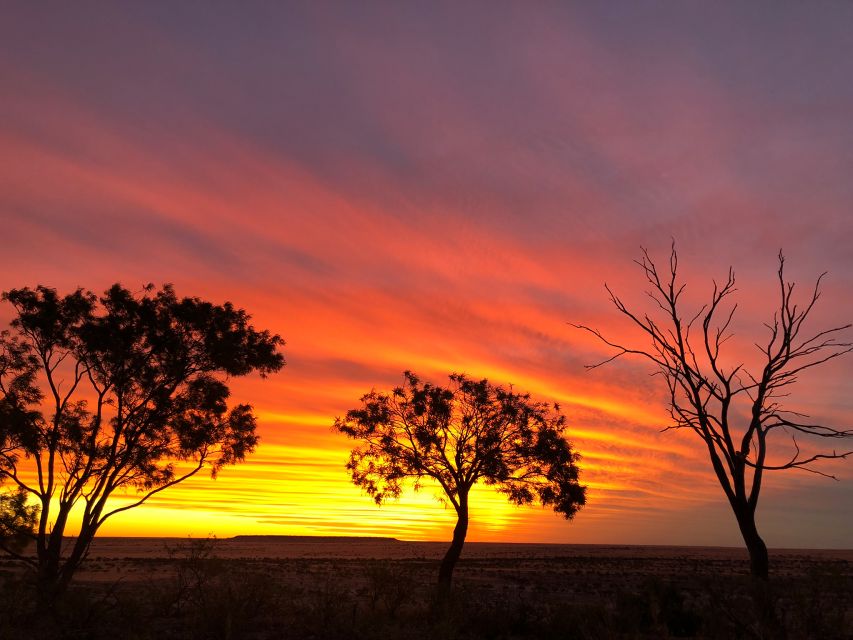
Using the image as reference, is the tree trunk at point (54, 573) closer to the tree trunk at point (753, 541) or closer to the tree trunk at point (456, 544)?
the tree trunk at point (456, 544)

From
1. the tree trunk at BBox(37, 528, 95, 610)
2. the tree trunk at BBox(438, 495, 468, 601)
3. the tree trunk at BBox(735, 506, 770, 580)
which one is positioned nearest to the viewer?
the tree trunk at BBox(735, 506, 770, 580)

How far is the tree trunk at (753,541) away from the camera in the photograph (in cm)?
1755

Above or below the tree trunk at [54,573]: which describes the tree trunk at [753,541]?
above

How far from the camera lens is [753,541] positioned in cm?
1788

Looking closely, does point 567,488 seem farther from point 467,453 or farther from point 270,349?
point 270,349

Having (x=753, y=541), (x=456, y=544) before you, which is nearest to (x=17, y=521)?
(x=456, y=544)

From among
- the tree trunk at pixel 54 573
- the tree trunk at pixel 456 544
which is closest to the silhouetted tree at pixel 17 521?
the tree trunk at pixel 54 573

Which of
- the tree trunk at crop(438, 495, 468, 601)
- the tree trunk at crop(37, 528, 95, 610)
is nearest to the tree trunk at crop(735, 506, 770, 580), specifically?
the tree trunk at crop(438, 495, 468, 601)

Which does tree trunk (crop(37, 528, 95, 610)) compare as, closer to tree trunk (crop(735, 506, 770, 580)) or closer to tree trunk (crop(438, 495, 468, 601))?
tree trunk (crop(438, 495, 468, 601))

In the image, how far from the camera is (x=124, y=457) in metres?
28.0

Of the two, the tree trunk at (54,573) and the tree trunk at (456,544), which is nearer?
the tree trunk at (54,573)

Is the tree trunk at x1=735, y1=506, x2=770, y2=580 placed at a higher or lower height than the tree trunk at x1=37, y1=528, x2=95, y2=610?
higher

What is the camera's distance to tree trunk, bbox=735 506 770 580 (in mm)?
17547

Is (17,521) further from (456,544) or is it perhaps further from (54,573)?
(456,544)
